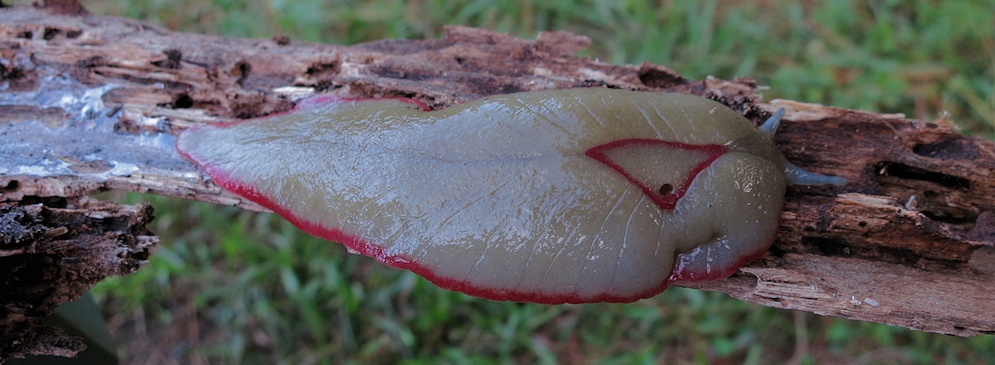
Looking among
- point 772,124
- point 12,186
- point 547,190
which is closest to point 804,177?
point 772,124

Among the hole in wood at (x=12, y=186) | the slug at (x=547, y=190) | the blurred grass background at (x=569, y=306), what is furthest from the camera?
the blurred grass background at (x=569, y=306)

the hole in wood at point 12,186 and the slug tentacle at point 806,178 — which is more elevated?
the slug tentacle at point 806,178

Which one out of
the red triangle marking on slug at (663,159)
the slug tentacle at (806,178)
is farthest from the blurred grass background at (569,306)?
the red triangle marking on slug at (663,159)

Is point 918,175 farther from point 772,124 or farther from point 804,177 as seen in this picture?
point 772,124

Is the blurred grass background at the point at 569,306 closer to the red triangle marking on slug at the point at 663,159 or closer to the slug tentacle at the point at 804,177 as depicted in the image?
the slug tentacle at the point at 804,177

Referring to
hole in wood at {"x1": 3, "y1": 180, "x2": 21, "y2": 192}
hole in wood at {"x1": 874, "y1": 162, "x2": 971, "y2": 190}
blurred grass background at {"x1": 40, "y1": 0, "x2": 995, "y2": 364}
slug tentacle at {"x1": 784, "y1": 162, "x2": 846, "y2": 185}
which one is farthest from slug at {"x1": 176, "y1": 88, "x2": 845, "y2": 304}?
blurred grass background at {"x1": 40, "y1": 0, "x2": 995, "y2": 364}

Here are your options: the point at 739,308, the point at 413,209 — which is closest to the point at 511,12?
the point at 739,308

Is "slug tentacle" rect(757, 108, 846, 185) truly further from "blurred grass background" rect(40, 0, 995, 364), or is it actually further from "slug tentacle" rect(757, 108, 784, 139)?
"blurred grass background" rect(40, 0, 995, 364)
